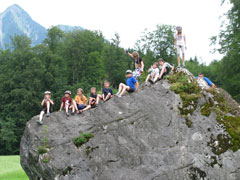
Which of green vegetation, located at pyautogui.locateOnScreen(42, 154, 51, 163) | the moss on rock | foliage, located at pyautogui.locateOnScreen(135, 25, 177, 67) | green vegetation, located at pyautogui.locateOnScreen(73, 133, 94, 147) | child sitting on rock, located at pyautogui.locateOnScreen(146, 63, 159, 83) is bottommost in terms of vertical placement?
green vegetation, located at pyautogui.locateOnScreen(42, 154, 51, 163)

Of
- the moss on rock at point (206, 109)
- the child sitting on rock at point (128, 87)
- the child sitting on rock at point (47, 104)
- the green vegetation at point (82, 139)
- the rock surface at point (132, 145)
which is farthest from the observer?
the child sitting on rock at point (128, 87)

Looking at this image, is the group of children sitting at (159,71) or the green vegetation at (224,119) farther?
the group of children sitting at (159,71)

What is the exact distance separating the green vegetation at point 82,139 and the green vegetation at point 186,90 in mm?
2813

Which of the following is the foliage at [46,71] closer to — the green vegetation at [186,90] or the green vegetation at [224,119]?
the green vegetation at [186,90]

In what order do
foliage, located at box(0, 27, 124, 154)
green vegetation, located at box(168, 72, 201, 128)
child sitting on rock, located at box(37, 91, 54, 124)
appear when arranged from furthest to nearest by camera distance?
1. foliage, located at box(0, 27, 124, 154)
2. child sitting on rock, located at box(37, 91, 54, 124)
3. green vegetation, located at box(168, 72, 201, 128)

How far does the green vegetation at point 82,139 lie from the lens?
293 inches

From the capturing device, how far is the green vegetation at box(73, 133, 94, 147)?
7.45m

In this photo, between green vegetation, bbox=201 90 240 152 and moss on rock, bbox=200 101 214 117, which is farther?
moss on rock, bbox=200 101 214 117

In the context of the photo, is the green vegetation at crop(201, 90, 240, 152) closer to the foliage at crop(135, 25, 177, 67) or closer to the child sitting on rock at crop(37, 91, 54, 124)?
the child sitting on rock at crop(37, 91, 54, 124)

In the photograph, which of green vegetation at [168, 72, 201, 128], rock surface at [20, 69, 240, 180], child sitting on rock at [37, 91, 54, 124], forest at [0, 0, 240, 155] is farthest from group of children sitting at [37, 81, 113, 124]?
forest at [0, 0, 240, 155]

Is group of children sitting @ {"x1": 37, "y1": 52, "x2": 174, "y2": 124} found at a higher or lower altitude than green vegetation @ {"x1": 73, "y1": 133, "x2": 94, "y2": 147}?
higher

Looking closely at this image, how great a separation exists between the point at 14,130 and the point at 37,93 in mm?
5914

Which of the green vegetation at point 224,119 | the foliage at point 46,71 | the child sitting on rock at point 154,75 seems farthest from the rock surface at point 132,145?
the foliage at point 46,71

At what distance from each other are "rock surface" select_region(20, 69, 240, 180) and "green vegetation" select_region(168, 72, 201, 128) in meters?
0.15
